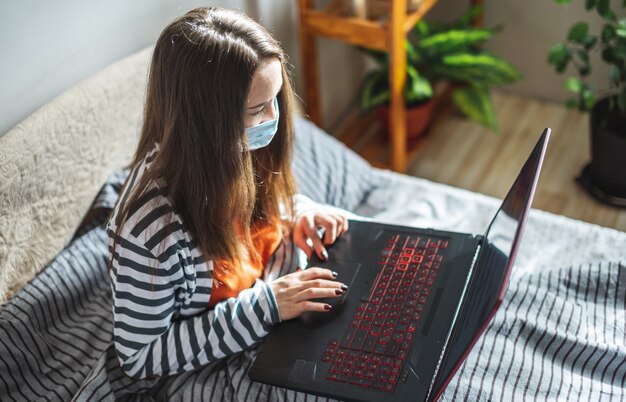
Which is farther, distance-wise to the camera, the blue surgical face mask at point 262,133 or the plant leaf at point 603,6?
the plant leaf at point 603,6

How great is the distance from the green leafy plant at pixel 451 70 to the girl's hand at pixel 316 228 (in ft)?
2.74

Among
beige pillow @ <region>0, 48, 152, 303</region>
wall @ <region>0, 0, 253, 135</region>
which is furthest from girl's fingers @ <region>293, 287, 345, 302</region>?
wall @ <region>0, 0, 253, 135</region>

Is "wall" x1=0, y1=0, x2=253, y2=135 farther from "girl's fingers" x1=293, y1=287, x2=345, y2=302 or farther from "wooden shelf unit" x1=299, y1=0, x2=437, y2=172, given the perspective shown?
"girl's fingers" x1=293, y1=287, x2=345, y2=302

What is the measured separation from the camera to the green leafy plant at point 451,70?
89.7 inches

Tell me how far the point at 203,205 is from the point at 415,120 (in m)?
1.39

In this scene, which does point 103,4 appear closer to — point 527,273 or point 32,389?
point 32,389

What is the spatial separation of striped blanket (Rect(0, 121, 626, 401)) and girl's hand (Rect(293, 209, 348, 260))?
5cm

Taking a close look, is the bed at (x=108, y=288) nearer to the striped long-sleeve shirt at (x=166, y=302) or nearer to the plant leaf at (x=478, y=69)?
the striped long-sleeve shirt at (x=166, y=302)

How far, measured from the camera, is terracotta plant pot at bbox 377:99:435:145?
2426 millimetres

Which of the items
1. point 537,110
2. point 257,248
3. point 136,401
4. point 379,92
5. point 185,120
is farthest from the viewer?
point 537,110

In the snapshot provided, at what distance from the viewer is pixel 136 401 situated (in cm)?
132

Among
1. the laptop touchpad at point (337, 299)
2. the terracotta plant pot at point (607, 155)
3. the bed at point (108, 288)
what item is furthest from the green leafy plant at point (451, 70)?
the laptop touchpad at point (337, 299)

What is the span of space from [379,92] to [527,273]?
40.8 inches

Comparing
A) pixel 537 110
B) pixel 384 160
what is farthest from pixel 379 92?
pixel 537 110
